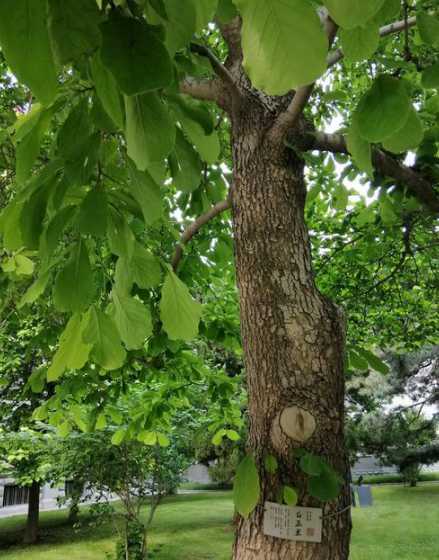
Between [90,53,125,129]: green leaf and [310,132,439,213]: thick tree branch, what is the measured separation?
1.25m

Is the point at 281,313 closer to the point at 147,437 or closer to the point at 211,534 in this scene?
the point at 147,437

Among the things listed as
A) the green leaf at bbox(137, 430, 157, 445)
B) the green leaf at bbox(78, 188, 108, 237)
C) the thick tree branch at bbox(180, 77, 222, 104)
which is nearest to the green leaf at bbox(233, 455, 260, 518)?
the green leaf at bbox(78, 188, 108, 237)

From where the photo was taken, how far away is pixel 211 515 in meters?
14.0

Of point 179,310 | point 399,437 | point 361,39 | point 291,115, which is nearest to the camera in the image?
point 361,39

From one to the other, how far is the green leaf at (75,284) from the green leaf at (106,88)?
0.34 m

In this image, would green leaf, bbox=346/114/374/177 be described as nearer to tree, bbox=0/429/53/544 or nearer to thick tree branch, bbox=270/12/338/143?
thick tree branch, bbox=270/12/338/143

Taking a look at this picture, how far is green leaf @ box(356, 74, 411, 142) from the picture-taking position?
546 mm

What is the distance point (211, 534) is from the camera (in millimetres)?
11469

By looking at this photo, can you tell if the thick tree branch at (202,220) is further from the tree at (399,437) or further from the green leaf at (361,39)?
the tree at (399,437)

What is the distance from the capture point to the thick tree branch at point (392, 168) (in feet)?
5.64

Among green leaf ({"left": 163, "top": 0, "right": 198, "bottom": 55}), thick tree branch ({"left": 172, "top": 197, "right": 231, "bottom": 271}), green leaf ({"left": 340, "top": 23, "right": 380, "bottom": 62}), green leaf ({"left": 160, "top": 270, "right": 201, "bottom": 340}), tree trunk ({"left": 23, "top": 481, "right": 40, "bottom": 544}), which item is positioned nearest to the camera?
green leaf ({"left": 163, "top": 0, "right": 198, "bottom": 55})

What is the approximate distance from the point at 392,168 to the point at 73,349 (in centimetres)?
130

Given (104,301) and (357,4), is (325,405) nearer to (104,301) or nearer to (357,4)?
(104,301)

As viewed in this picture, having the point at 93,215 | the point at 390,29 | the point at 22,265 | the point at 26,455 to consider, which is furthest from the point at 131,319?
the point at 26,455
